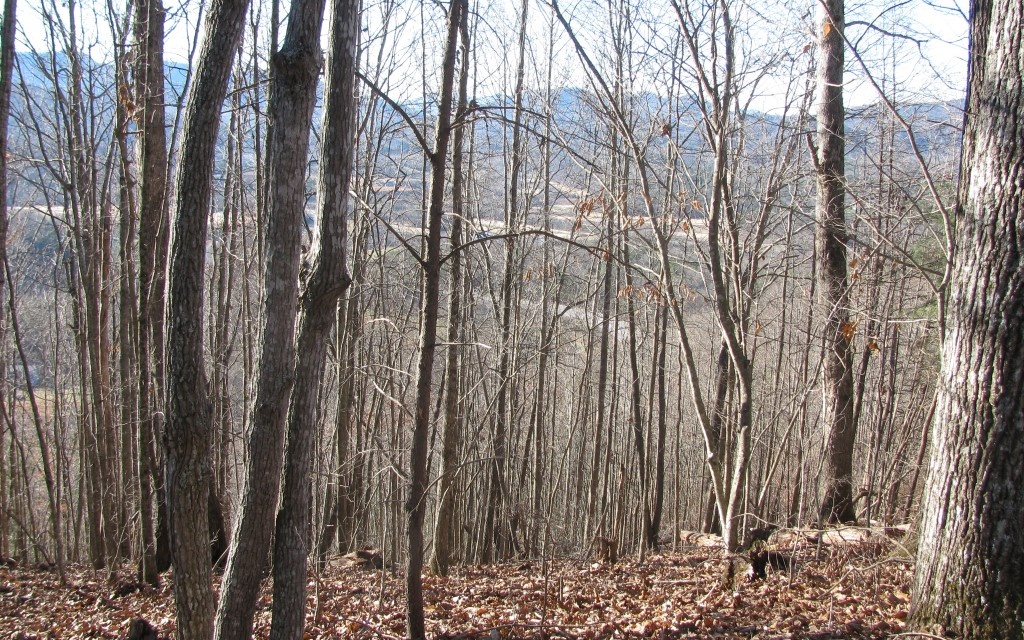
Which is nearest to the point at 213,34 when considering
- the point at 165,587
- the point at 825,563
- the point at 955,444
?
the point at 955,444

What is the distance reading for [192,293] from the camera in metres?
3.83

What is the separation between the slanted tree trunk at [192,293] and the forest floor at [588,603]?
1739 millimetres

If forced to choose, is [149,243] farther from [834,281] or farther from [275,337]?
[834,281]

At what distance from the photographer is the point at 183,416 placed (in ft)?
12.4

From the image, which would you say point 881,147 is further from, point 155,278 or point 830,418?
point 155,278

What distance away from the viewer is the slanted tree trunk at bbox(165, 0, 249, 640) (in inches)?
149

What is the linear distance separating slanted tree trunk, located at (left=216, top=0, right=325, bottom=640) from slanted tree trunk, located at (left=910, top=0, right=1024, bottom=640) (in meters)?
3.60

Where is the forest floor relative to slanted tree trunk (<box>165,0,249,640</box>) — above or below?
below

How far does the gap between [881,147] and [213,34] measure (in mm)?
13673

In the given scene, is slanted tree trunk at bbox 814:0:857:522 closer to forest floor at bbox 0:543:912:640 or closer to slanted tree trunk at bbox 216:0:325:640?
forest floor at bbox 0:543:912:640

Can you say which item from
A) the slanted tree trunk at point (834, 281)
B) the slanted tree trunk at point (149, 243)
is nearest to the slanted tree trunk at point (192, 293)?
the slanted tree trunk at point (149, 243)

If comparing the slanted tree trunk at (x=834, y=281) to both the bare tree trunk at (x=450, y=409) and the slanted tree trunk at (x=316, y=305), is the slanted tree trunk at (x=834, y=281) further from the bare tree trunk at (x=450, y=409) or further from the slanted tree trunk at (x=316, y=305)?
the slanted tree trunk at (x=316, y=305)

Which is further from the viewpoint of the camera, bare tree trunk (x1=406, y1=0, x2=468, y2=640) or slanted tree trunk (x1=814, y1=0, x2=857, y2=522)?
slanted tree trunk (x1=814, y1=0, x2=857, y2=522)

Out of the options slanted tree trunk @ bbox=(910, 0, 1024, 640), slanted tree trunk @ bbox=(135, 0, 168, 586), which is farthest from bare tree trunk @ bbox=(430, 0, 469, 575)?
slanted tree trunk @ bbox=(910, 0, 1024, 640)
